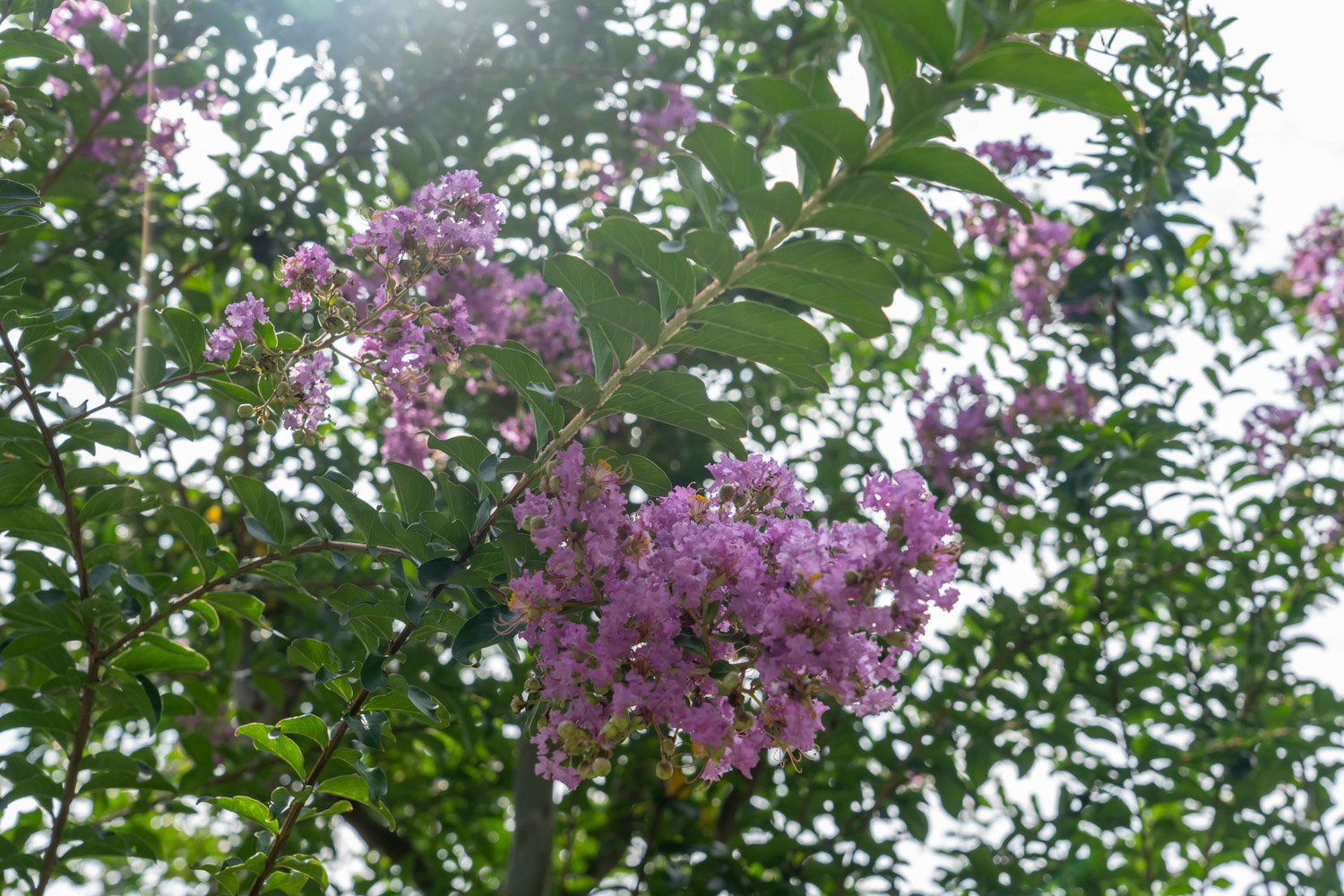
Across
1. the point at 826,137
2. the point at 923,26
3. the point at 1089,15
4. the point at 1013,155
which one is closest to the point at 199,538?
the point at 826,137

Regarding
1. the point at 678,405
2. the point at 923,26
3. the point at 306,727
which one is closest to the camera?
the point at 923,26

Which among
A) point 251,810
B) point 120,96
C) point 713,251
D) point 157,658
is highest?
point 120,96

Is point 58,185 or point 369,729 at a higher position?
point 58,185

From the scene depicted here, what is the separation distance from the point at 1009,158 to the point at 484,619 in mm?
2193

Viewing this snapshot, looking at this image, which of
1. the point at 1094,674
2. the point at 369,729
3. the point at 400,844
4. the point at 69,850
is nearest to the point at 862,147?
the point at 369,729

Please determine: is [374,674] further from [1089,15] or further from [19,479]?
[1089,15]

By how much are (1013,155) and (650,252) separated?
2033mm

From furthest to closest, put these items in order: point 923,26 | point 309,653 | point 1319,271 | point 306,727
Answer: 1. point 1319,271
2. point 309,653
3. point 306,727
4. point 923,26

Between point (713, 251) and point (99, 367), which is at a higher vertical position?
point (99, 367)

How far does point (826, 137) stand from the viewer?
0.85 meters

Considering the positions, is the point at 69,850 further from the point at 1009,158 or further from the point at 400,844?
the point at 1009,158

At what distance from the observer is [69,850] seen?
5.32 feet

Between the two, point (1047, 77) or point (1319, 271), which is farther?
point (1319, 271)

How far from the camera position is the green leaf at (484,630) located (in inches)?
40.9
